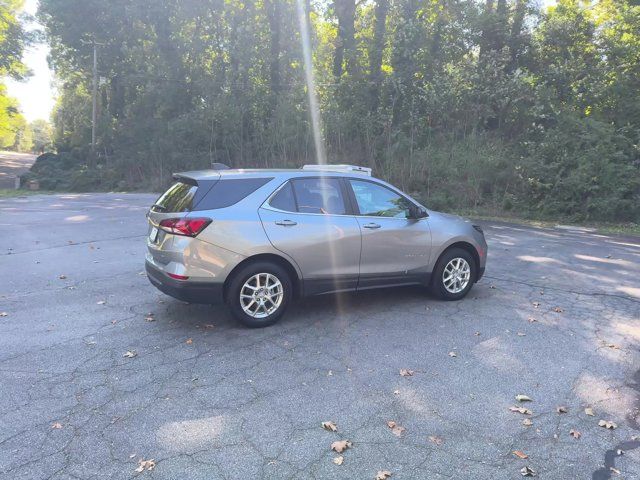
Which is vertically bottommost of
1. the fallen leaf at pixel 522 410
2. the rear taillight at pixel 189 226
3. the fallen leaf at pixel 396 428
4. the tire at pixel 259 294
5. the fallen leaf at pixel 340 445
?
the fallen leaf at pixel 340 445

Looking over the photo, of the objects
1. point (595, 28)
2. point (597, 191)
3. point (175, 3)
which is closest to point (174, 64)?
point (175, 3)

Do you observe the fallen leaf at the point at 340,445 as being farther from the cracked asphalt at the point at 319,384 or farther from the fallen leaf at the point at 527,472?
the fallen leaf at the point at 527,472

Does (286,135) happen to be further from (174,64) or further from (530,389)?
(530,389)

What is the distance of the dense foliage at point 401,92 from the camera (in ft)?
56.0

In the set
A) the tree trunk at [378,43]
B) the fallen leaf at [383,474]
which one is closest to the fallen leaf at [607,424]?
the fallen leaf at [383,474]

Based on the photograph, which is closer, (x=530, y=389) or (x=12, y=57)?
(x=530, y=389)

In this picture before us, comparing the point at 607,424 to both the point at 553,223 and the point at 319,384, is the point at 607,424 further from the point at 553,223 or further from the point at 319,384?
the point at 553,223

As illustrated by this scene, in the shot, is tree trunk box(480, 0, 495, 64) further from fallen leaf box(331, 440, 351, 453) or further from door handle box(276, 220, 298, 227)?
fallen leaf box(331, 440, 351, 453)

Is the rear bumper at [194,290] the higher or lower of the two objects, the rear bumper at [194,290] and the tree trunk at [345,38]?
the lower

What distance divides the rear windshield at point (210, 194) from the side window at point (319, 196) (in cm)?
42

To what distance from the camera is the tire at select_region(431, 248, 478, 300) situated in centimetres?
623

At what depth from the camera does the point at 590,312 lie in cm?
599

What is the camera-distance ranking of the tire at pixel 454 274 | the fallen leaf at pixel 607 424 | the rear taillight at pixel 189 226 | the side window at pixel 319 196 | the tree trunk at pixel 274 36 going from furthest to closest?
1. the tree trunk at pixel 274 36
2. the tire at pixel 454 274
3. the side window at pixel 319 196
4. the rear taillight at pixel 189 226
5. the fallen leaf at pixel 607 424

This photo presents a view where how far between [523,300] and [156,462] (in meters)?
5.10
